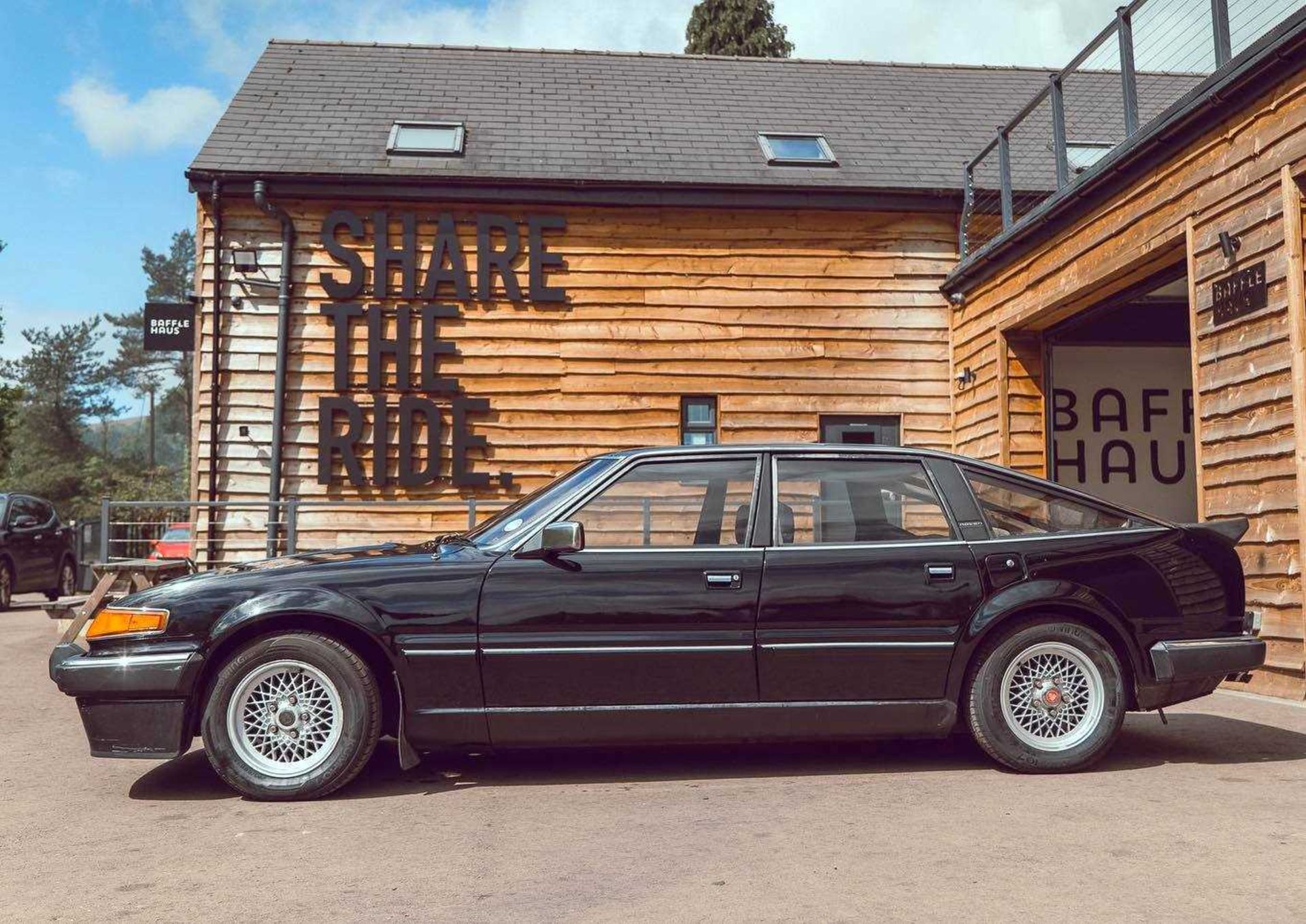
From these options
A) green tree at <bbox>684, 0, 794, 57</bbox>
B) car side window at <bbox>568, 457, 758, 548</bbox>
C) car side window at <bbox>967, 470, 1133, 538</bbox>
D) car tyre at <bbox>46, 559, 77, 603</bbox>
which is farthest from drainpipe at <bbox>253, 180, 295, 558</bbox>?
green tree at <bbox>684, 0, 794, 57</bbox>

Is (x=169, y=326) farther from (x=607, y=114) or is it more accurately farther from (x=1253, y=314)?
(x=1253, y=314)

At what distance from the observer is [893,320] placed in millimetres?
13406

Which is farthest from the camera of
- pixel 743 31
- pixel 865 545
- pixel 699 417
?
pixel 743 31

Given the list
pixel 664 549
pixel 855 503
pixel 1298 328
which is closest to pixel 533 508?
pixel 664 549

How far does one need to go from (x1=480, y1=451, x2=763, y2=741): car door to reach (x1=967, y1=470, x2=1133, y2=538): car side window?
1.07 m

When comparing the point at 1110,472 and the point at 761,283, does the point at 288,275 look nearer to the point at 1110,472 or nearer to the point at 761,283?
the point at 761,283

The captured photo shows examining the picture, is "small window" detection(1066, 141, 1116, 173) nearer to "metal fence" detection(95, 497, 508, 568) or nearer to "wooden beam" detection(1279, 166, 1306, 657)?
"wooden beam" detection(1279, 166, 1306, 657)

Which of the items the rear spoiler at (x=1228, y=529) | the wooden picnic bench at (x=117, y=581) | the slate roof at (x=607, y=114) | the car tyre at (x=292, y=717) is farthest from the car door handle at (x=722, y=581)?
the slate roof at (x=607, y=114)

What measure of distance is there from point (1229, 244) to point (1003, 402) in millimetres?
4386

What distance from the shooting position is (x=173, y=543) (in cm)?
1235

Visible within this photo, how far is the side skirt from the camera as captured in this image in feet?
15.1

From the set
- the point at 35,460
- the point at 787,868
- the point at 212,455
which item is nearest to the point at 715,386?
the point at 212,455

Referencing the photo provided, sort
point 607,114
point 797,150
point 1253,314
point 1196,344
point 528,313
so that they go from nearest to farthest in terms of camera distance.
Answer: point 1253,314 → point 1196,344 → point 528,313 → point 797,150 → point 607,114

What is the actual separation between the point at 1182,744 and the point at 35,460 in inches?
2860
